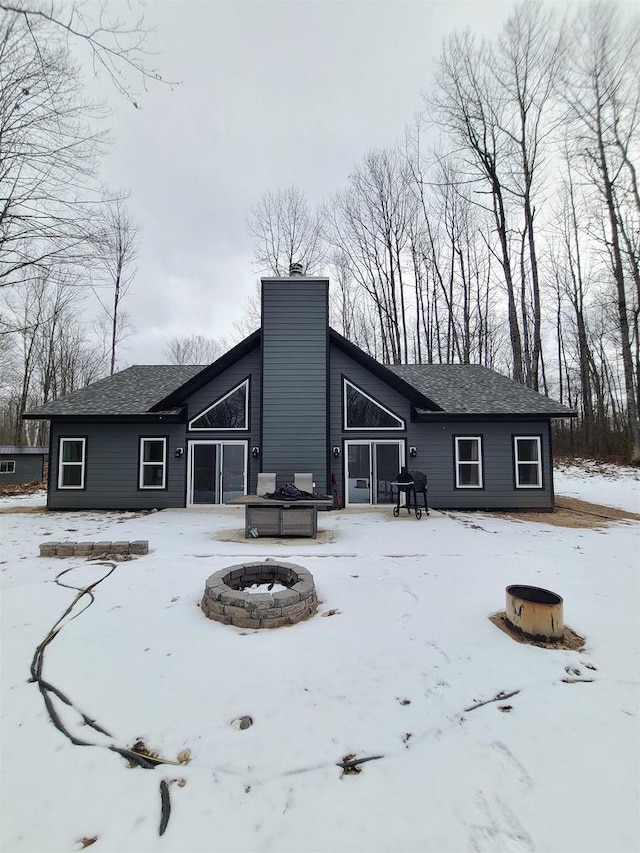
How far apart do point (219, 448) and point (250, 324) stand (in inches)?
525

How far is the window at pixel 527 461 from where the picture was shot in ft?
31.9

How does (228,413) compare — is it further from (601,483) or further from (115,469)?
(601,483)

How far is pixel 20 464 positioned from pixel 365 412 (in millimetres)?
15201

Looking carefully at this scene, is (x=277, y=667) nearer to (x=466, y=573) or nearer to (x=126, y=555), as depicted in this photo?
(x=466, y=573)

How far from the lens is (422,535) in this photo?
6.64 meters

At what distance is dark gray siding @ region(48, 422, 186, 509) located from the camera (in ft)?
32.0

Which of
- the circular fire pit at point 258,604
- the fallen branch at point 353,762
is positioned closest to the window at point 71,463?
the circular fire pit at point 258,604

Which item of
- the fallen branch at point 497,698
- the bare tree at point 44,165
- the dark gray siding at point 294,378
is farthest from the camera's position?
the dark gray siding at point 294,378

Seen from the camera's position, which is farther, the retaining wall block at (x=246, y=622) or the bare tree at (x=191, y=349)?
the bare tree at (x=191, y=349)

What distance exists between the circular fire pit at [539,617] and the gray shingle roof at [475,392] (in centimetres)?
674

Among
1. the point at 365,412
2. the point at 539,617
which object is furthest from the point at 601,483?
the point at 539,617

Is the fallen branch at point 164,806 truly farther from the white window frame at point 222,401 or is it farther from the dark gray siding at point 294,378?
the white window frame at point 222,401

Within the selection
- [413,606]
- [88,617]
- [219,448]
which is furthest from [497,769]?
[219,448]

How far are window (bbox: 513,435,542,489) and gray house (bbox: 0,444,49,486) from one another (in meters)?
17.9
